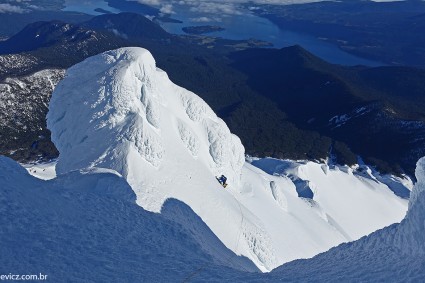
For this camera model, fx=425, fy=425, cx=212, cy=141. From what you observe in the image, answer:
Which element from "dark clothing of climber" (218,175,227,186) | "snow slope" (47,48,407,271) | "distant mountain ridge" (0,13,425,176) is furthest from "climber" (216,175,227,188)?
"distant mountain ridge" (0,13,425,176)

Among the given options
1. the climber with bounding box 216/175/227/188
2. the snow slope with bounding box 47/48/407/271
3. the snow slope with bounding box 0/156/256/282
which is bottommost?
the climber with bounding box 216/175/227/188

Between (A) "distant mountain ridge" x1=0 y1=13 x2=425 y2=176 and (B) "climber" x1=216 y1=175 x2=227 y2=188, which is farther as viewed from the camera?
(A) "distant mountain ridge" x1=0 y1=13 x2=425 y2=176

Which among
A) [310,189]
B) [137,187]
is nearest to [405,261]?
[137,187]

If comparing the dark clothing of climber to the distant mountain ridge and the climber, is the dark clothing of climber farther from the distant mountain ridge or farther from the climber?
the distant mountain ridge

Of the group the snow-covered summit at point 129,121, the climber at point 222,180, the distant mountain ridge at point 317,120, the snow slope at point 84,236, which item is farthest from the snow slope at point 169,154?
the distant mountain ridge at point 317,120

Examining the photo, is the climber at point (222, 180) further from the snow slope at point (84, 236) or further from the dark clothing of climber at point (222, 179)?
the snow slope at point (84, 236)

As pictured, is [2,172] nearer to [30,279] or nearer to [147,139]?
[30,279]

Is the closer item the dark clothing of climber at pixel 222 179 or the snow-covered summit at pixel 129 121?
the snow-covered summit at pixel 129 121

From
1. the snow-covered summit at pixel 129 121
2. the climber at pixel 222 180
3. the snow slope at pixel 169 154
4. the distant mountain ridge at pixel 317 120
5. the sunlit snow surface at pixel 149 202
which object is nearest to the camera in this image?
the sunlit snow surface at pixel 149 202

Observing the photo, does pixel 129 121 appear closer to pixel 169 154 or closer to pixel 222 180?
pixel 169 154
